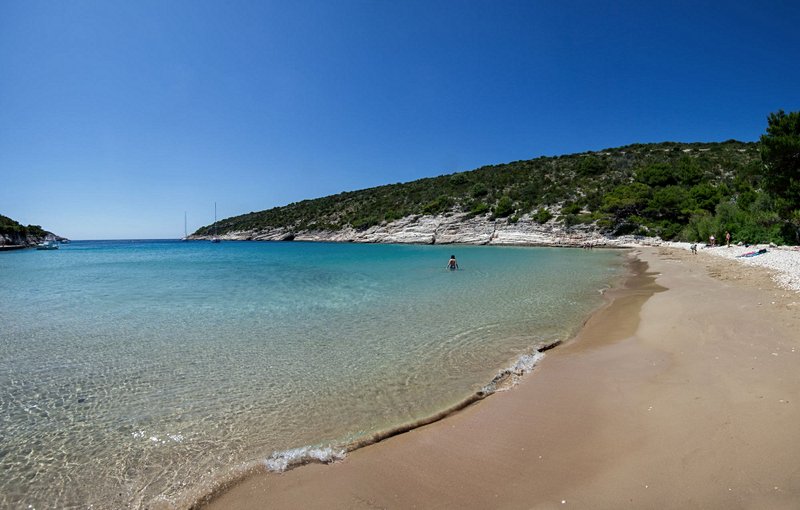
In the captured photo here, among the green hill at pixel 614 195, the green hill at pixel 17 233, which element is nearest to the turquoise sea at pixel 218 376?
the green hill at pixel 614 195

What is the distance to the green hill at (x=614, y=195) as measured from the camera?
35312mm

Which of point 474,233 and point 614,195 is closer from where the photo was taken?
point 614,195

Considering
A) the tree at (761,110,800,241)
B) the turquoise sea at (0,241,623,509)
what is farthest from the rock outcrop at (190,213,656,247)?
the turquoise sea at (0,241,623,509)

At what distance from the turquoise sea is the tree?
19363mm

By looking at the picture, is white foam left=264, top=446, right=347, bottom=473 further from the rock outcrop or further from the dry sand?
the rock outcrop

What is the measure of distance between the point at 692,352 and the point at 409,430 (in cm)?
525

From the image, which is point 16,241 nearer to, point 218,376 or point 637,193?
point 218,376

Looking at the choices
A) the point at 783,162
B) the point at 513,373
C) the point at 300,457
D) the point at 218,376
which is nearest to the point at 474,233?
the point at 783,162

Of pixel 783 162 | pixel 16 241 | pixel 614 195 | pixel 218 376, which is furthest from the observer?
pixel 16 241

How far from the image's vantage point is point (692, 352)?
21.0ft

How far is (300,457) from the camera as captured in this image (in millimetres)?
3986

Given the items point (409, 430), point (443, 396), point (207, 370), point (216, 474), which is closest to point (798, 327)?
point (443, 396)

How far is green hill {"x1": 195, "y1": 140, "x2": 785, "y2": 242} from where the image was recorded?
35312 mm

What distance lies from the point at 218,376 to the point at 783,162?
3209 cm
